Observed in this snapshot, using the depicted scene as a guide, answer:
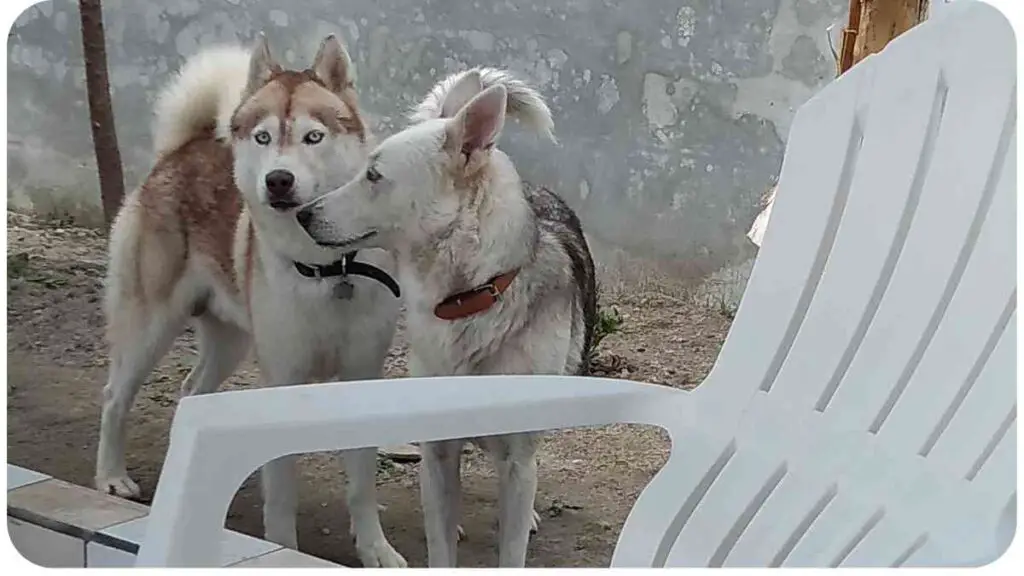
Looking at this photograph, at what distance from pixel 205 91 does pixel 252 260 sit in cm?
20

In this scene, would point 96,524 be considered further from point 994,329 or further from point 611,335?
point 994,329

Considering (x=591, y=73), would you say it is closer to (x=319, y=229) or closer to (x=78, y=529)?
(x=319, y=229)

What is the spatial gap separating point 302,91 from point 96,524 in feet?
1.85

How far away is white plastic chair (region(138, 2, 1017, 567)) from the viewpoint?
1.03 m

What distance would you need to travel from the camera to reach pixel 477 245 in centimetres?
139

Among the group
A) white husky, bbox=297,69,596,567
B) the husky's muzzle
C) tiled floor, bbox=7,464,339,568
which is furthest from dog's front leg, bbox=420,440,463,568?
the husky's muzzle

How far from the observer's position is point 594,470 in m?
1.47

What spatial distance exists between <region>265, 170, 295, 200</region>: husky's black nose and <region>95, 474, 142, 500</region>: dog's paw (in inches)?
15.8

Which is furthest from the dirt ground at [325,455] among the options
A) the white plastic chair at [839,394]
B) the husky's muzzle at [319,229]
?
the white plastic chair at [839,394]

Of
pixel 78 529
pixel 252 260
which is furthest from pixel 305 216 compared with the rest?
pixel 78 529

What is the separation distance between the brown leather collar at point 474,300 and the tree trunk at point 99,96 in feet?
1.34

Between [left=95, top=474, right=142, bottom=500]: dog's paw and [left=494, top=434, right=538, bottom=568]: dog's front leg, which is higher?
[left=494, top=434, right=538, bottom=568]: dog's front leg

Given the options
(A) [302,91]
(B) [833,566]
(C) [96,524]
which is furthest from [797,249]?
(C) [96,524]

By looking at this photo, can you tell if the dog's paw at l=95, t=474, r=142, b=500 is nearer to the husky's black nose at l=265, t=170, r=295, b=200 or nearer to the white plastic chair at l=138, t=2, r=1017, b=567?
the husky's black nose at l=265, t=170, r=295, b=200
